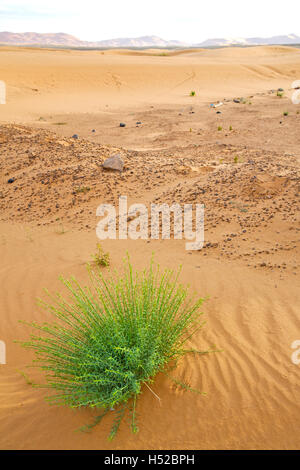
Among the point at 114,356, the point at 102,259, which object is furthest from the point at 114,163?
the point at 114,356

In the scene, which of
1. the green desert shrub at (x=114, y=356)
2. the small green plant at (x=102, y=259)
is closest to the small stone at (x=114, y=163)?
the small green plant at (x=102, y=259)

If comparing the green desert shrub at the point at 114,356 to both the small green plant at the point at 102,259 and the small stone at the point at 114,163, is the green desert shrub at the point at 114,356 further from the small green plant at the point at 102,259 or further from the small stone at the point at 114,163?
the small stone at the point at 114,163

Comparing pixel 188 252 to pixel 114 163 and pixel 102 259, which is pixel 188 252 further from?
pixel 114 163

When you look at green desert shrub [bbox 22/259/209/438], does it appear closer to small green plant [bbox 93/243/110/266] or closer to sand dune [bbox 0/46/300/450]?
sand dune [bbox 0/46/300/450]

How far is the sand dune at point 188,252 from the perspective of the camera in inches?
107

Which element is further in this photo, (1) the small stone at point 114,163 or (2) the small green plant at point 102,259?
(1) the small stone at point 114,163

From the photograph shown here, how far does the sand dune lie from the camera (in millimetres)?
2713

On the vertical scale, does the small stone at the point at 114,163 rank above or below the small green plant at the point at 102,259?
above

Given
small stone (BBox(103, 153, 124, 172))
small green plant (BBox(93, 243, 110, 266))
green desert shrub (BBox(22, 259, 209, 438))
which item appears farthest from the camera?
small stone (BBox(103, 153, 124, 172))

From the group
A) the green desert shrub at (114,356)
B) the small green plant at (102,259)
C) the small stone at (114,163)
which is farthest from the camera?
the small stone at (114,163)

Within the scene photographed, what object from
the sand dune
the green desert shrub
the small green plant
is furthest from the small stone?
the green desert shrub

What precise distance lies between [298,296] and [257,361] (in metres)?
1.19

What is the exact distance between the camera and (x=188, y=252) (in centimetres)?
520

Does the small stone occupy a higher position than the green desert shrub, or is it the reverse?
the small stone
